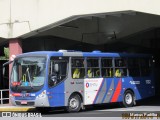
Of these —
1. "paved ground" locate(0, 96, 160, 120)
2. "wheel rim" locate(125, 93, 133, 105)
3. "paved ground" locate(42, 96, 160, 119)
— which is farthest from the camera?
"wheel rim" locate(125, 93, 133, 105)

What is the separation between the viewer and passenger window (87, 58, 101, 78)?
2140cm

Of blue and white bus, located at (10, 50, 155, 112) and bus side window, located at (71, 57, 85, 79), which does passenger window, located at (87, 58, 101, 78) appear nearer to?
blue and white bus, located at (10, 50, 155, 112)

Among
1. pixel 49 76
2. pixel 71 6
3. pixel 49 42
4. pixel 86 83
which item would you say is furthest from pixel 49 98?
pixel 49 42

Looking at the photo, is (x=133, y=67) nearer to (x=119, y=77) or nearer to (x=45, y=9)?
(x=119, y=77)

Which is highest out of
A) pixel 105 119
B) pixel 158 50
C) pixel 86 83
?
pixel 158 50

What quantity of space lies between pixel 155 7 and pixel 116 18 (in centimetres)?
697

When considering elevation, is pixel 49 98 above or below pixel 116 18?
below

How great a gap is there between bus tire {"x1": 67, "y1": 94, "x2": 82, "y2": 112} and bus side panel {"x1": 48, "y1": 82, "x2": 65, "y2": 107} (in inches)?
20.1

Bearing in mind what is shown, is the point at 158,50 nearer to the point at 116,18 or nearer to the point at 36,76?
the point at 116,18

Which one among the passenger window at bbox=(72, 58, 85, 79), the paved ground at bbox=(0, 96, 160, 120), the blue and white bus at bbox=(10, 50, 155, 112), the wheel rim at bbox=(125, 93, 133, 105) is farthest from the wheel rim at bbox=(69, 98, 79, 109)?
the wheel rim at bbox=(125, 93, 133, 105)

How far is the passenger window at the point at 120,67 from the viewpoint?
23.0 meters

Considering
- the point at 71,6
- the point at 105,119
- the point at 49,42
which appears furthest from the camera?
the point at 49,42

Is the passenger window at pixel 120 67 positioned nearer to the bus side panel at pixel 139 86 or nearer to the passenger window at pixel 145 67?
the bus side panel at pixel 139 86

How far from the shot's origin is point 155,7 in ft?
70.9
